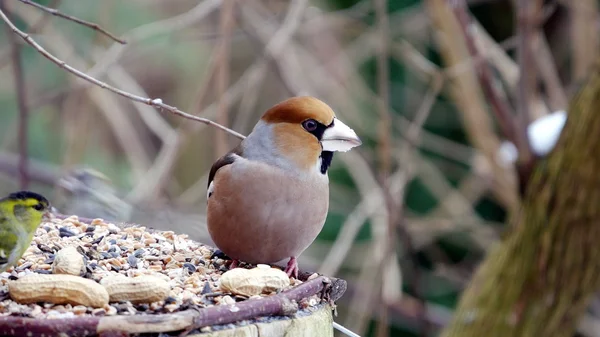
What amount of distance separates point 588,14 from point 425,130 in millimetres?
Answer: 1904

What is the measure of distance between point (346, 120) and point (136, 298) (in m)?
3.98

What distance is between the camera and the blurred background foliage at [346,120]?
5.26 meters

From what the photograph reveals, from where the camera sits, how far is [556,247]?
11.9ft

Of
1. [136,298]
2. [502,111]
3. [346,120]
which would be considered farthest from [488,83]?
[136,298]

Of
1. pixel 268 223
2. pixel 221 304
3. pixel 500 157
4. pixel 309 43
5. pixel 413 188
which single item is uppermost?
pixel 309 43

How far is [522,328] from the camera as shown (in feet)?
12.1

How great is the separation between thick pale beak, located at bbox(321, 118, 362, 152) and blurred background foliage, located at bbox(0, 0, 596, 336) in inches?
89.0

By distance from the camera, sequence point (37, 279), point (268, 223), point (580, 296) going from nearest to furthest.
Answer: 1. point (37, 279)
2. point (268, 223)
3. point (580, 296)

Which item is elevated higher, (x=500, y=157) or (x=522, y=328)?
(x=500, y=157)

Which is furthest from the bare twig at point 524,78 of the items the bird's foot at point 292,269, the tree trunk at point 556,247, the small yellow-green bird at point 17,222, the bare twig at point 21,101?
the small yellow-green bird at point 17,222

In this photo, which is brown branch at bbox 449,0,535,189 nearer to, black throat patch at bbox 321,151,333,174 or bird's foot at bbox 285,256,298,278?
Result: black throat patch at bbox 321,151,333,174

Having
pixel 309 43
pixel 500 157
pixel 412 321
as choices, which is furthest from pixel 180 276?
pixel 309 43

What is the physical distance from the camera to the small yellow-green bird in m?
1.90

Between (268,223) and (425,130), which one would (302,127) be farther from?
(425,130)
